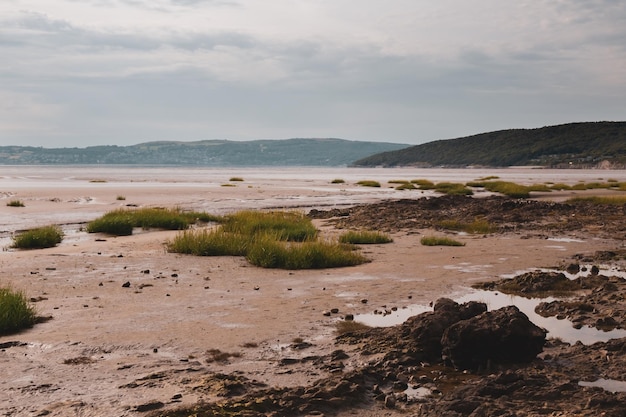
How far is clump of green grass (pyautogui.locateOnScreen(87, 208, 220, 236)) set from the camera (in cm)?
2134

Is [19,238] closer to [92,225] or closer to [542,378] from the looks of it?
[92,225]

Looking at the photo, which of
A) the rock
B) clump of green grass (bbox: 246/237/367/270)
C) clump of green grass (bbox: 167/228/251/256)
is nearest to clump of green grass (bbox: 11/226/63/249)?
clump of green grass (bbox: 167/228/251/256)

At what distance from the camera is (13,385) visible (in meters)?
6.28

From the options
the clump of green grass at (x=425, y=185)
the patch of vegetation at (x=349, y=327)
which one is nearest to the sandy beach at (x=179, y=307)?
the patch of vegetation at (x=349, y=327)

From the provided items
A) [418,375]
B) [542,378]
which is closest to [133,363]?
[418,375]

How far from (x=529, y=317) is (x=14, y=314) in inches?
279

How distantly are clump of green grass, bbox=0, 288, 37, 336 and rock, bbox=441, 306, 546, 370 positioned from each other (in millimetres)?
5473

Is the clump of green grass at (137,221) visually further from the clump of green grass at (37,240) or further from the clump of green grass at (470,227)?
the clump of green grass at (470,227)

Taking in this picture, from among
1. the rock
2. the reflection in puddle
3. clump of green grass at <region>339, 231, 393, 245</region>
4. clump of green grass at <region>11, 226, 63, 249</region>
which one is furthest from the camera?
clump of green grass at <region>339, 231, 393, 245</region>

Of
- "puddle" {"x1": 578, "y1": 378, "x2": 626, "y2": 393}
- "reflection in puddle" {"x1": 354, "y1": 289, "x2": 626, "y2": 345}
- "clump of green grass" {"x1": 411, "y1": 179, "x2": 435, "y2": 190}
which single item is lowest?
"clump of green grass" {"x1": 411, "y1": 179, "x2": 435, "y2": 190}

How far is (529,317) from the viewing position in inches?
368

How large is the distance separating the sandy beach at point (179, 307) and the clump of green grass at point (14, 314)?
221 mm

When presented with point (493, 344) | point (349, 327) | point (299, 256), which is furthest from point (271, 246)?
point (493, 344)

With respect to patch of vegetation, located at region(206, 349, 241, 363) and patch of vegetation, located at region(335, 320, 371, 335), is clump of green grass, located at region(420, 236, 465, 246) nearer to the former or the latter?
patch of vegetation, located at region(335, 320, 371, 335)
